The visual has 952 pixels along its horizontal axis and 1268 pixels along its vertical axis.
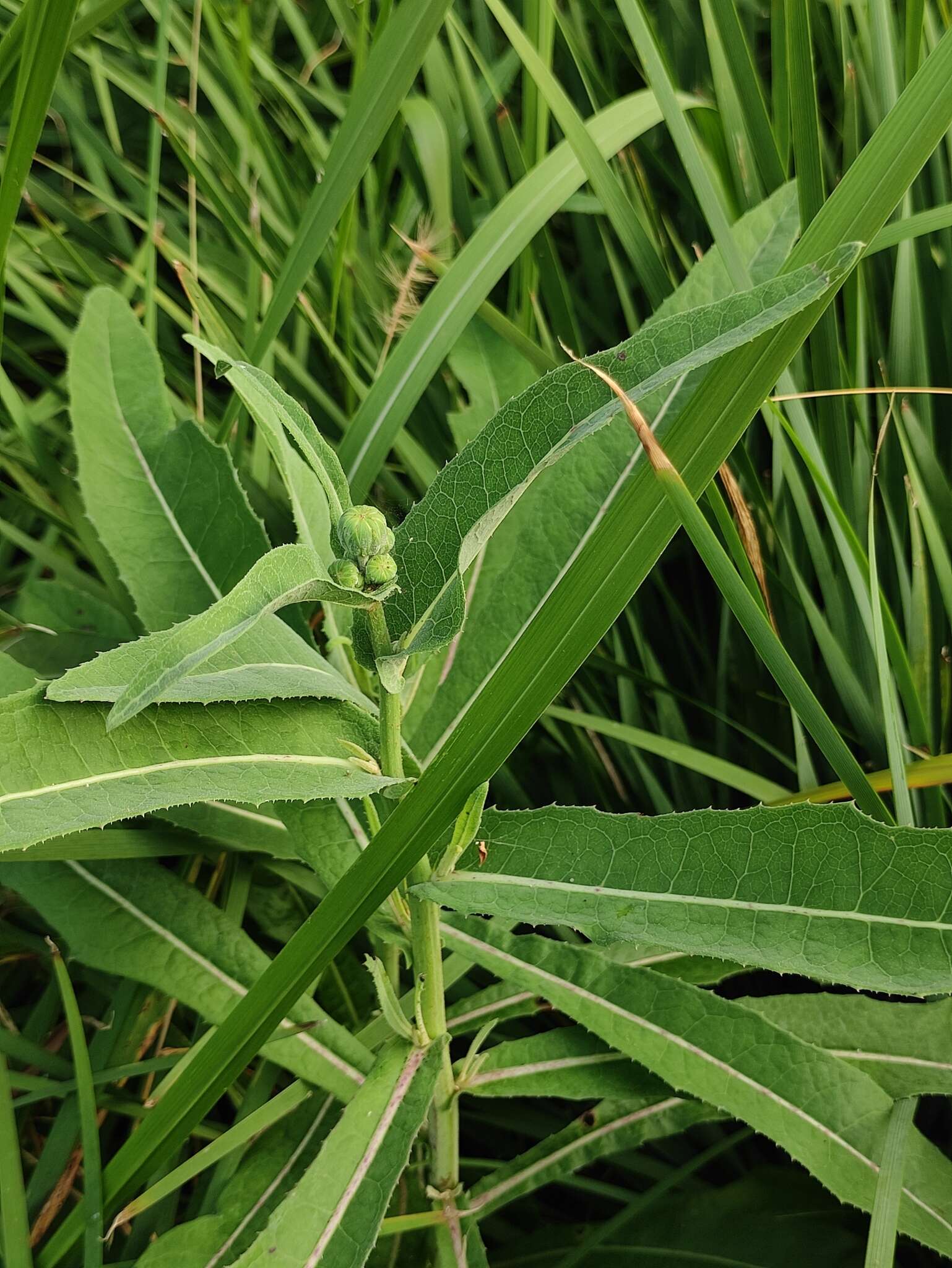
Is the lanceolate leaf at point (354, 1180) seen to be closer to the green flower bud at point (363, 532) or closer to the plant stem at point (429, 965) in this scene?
the plant stem at point (429, 965)

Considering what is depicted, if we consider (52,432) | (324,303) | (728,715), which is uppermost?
(324,303)

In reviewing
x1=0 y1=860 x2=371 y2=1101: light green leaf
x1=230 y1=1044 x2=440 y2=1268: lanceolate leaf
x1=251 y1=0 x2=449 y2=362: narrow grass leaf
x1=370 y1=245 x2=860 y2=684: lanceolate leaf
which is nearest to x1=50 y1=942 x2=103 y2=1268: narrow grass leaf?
x1=0 y1=860 x2=371 y2=1101: light green leaf

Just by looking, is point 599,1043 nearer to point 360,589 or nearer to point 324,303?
point 360,589

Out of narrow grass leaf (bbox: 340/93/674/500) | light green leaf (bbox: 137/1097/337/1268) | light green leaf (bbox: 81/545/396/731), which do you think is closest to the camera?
light green leaf (bbox: 81/545/396/731)

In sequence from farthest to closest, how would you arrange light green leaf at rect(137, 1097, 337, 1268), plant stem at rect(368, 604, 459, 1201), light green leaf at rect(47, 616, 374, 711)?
light green leaf at rect(137, 1097, 337, 1268), plant stem at rect(368, 604, 459, 1201), light green leaf at rect(47, 616, 374, 711)

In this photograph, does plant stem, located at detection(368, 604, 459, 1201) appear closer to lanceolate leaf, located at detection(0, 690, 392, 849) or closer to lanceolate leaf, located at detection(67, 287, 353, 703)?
lanceolate leaf, located at detection(0, 690, 392, 849)

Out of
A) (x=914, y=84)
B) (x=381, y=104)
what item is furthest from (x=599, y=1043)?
(x=381, y=104)

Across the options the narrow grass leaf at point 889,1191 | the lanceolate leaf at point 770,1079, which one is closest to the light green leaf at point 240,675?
the lanceolate leaf at point 770,1079
